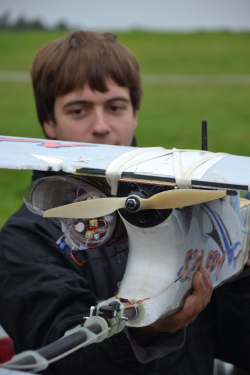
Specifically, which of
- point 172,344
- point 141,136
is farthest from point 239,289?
point 141,136

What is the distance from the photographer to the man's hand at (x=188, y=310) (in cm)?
143

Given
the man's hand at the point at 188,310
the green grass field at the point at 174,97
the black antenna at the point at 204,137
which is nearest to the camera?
the man's hand at the point at 188,310

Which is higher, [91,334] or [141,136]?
[141,136]

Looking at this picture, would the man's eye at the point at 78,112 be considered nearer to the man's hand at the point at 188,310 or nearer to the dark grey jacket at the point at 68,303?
the dark grey jacket at the point at 68,303

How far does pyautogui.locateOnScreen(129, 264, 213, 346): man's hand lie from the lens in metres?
1.43

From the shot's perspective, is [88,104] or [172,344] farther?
[88,104]

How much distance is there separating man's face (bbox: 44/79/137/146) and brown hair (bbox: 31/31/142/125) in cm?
3

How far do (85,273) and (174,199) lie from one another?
1.97 feet

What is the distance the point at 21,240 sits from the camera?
172 centimetres

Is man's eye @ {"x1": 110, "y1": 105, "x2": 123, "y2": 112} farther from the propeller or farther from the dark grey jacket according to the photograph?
the propeller

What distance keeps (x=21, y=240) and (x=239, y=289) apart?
2.45 feet

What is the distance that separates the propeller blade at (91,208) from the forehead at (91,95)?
2.49 ft

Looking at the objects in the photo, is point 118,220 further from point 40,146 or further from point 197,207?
point 40,146

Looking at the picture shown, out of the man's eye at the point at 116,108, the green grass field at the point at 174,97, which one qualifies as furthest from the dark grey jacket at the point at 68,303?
the green grass field at the point at 174,97
